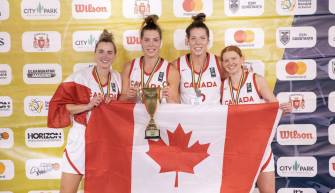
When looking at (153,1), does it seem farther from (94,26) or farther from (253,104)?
(253,104)

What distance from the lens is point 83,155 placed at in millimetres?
3221

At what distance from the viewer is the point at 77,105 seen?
10.6ft

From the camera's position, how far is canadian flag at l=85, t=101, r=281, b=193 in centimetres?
304

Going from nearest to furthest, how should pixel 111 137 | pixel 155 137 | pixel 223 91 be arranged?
pixel 155 137
pixel 111 137
pixel 223 91

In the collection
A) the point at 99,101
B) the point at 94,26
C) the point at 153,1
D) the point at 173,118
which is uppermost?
the point at 153,1

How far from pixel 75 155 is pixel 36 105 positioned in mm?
1535

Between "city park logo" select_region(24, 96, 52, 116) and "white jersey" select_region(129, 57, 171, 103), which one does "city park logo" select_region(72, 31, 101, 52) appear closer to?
"city park logo" select_region(24, 96, 52, 116)

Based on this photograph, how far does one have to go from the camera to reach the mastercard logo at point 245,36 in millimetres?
4207

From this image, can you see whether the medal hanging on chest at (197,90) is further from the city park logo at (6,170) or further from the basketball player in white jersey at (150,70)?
the city park logo at (6,170)

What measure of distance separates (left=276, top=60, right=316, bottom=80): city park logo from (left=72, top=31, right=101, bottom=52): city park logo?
2810mm

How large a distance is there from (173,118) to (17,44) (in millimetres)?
2819

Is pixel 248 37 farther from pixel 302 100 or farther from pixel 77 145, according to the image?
pixel 77 145

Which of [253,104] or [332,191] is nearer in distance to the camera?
[253,104]

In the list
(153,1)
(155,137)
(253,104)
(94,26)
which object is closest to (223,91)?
(253,104)
